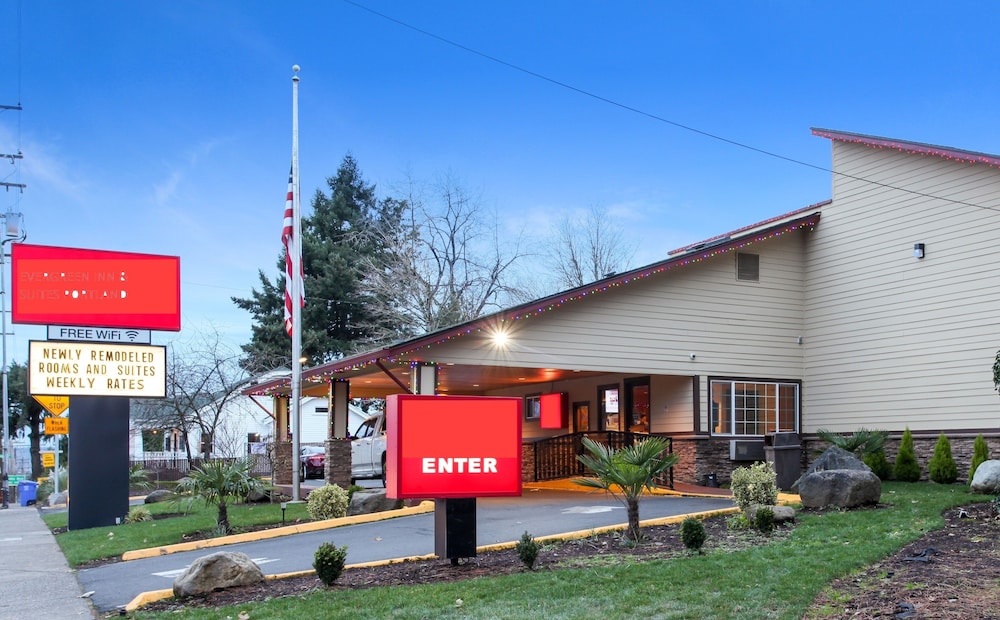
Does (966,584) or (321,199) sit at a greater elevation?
(321,199)

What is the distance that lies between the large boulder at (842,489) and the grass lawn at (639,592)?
2.75 m

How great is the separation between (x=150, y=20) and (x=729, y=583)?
1556cm

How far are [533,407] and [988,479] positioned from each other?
1367cm

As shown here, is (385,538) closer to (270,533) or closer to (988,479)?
(270,533)

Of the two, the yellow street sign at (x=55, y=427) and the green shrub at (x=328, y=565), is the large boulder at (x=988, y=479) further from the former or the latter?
the yellow street sign at (x=55, y=427)

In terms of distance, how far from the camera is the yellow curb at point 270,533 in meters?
12.8

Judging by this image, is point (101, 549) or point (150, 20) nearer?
point (101, 549)

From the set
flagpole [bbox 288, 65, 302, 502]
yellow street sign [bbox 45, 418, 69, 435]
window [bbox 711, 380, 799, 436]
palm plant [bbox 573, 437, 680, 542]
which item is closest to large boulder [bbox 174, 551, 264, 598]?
palm plant [bbox 573, 437, 680, 542]

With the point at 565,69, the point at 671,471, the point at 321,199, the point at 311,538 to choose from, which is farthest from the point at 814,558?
the point at 321,199

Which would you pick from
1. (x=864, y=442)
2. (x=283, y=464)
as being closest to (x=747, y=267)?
(x=864, y=442)

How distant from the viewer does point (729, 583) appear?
25.1ft

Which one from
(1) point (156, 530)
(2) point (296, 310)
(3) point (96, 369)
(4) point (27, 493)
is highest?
(2) point (296, 310)

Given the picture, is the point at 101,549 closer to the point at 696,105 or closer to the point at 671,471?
the point at 671,471

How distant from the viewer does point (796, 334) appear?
20656 millimetres
